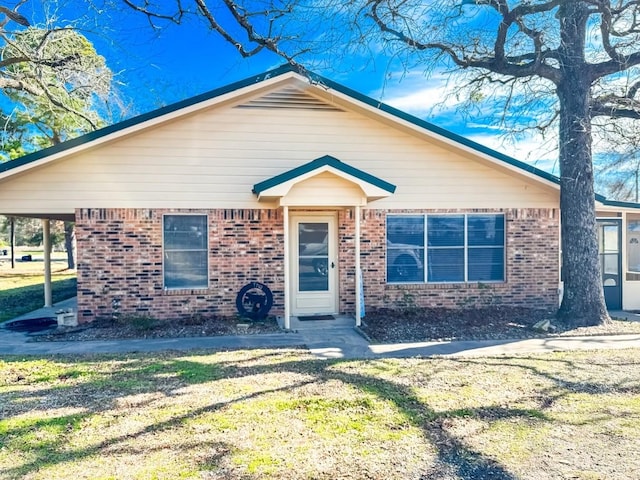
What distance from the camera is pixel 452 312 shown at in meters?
10.6

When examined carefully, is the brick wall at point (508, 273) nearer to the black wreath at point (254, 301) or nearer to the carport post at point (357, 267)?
the carport post at point (357, 267)

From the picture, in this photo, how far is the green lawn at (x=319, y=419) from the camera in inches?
143

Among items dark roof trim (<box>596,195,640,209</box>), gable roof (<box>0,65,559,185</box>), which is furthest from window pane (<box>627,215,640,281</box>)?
gable roof (<box>0,65,559,185</box>)

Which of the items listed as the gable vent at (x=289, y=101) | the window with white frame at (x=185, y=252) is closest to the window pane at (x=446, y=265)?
the gable vent at (x=289, y=101)

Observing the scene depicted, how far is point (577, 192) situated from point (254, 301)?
694 cm

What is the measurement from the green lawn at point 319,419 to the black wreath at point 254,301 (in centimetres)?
313

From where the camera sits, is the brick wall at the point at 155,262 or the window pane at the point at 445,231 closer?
the brick wall at the point at 155,262

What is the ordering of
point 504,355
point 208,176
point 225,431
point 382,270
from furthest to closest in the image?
1. point 382,270
2. point 208,176
3. point 504,355
4. point 225,431

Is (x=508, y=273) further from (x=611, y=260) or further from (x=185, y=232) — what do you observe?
(x=185, y=232)

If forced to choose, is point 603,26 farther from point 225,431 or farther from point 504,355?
point 225,431

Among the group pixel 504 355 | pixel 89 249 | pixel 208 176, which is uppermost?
pixel 208 176

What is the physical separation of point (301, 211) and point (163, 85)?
9.85 m

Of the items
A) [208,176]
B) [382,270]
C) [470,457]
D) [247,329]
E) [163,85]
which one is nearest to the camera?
[470,457]

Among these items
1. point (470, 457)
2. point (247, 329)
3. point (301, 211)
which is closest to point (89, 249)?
point (247, 329)
